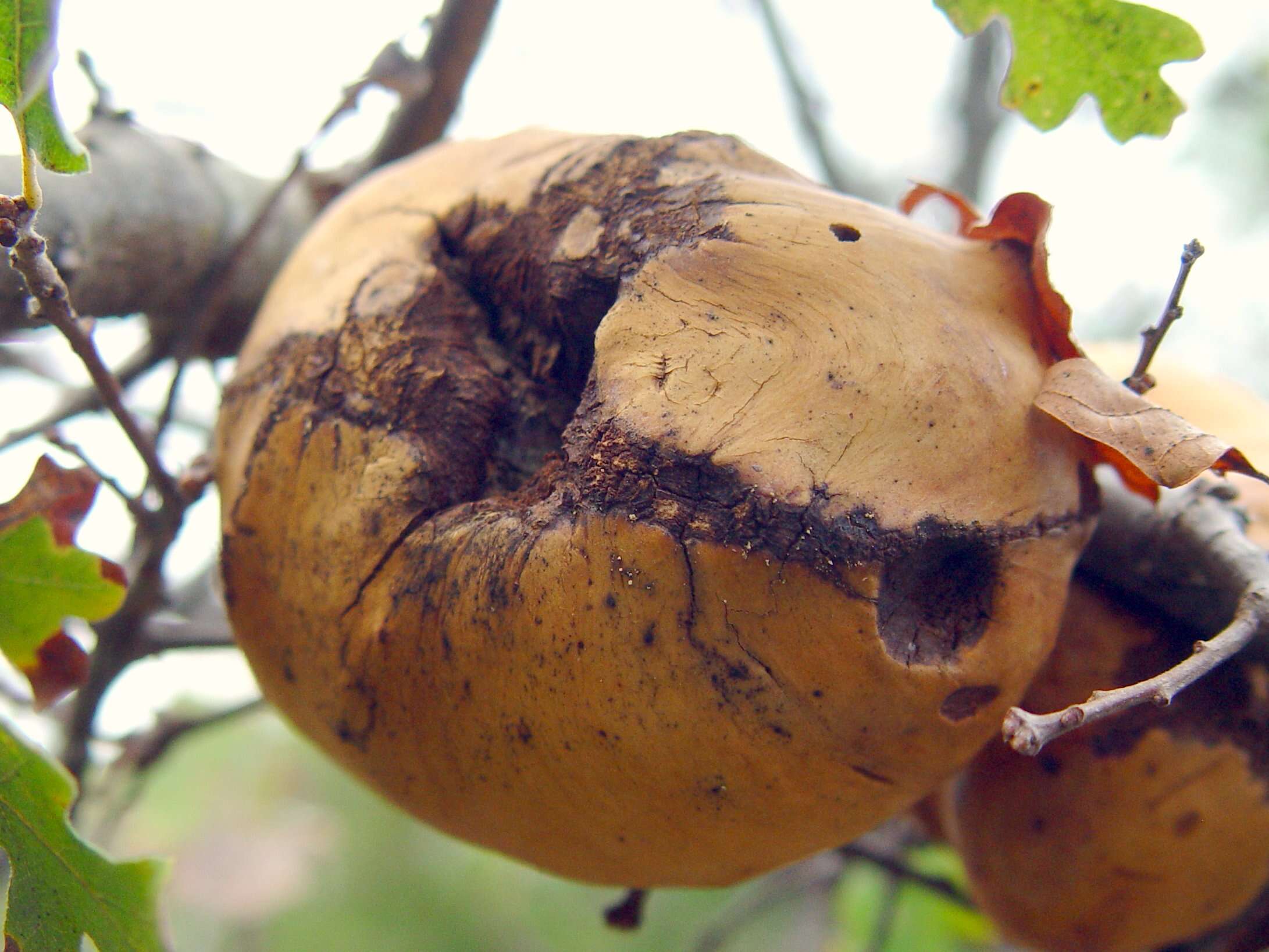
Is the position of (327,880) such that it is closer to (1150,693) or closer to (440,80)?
(440,80)

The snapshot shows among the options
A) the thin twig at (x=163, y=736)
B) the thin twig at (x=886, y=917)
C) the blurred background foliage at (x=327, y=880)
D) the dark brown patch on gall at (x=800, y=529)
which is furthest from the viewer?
the blurred background foliage at (x=327, y=880)

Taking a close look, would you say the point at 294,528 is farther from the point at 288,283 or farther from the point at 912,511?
the point at 912,511

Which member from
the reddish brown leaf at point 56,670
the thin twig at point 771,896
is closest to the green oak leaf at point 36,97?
the reddish brown leaf at point 56,670

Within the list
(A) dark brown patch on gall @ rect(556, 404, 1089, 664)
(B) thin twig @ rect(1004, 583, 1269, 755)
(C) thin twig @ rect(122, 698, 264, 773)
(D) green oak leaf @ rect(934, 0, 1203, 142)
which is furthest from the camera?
(C) thin twig @ rect(122, 698, 264, 773)

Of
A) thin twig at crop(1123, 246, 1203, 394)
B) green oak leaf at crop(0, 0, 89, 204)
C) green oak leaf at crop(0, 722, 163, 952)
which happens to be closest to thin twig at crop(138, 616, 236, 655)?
green oak leaf at crop(0, 722, 163, 952)

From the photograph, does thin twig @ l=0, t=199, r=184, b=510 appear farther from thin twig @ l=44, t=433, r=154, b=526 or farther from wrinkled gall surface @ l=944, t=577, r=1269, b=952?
wrinkled gall surface @ l=944, t=577, r=1269, b=952

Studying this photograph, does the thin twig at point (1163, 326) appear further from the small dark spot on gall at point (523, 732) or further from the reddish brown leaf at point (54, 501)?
the reddish brown leaf at point (54, 501)

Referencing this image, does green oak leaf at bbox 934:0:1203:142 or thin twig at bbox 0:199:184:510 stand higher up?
green oak leaf at bbox 934:0:1203:142
